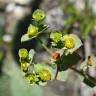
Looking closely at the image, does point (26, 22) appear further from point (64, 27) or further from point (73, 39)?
point (73, 39)

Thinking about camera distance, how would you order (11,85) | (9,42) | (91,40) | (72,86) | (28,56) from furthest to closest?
1. (9,42)
2. (91,40)
3. (72,86)
4. (11,85)
5. (28,56)

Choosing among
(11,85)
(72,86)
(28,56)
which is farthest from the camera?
(72,86)

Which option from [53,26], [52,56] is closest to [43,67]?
[52,56]

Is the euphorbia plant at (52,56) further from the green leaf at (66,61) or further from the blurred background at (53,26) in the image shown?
the blurred background at (53,26)

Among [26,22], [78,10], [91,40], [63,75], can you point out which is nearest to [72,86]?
[91,40]

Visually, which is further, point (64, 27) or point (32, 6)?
point (32, 6)

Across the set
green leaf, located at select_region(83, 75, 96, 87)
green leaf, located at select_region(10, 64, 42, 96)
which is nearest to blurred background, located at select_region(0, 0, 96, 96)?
green leaf, located at select_region(10, 64, 42, 96)

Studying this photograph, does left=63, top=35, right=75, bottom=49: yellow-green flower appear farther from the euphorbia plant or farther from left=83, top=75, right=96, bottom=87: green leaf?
left=83, top=75, right=96, bottom=87: green leaf

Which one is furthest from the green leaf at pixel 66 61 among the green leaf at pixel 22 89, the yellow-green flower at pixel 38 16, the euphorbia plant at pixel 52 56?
the green leaf at pixel 22 89
